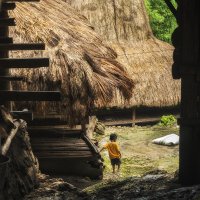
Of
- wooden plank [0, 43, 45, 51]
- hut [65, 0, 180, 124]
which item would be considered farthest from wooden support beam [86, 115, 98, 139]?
wooden plank [0, 43, 45, 51]

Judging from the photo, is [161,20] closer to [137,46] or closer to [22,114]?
[137,46]

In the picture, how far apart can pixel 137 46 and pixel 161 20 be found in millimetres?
2526

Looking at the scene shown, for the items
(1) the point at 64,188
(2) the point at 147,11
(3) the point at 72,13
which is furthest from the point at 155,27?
(1) the point at 64,188

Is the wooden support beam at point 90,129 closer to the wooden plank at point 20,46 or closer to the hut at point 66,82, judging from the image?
the hut at point 66,82

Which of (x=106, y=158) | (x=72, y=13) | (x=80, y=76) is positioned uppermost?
(x=72, y=13)

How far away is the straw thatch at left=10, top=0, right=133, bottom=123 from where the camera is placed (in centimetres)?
971

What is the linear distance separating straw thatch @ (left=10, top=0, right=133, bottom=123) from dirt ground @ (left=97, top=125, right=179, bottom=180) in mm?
2227

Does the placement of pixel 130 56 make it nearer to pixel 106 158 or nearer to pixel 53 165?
pixel 106 158

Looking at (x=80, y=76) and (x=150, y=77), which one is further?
(x=150, y=77)

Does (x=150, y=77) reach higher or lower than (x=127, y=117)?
higher

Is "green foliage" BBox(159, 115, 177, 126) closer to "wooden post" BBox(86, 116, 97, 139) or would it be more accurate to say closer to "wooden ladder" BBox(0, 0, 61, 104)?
"wooden post" BBox(86, 116, 97, 139)

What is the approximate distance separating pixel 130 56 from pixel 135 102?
206 cm

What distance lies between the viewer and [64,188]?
7.10m

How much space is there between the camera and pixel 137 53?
19375 mm
